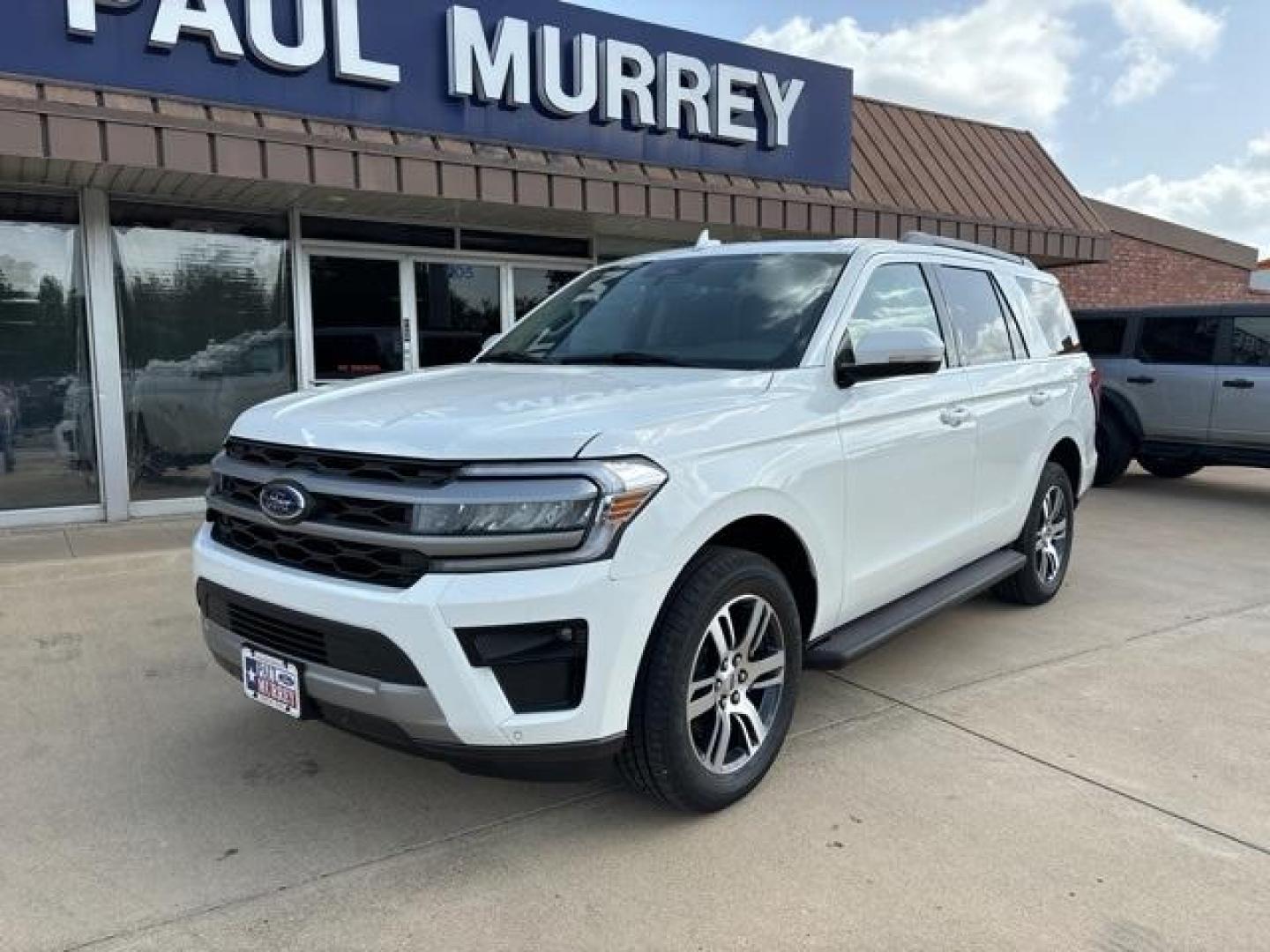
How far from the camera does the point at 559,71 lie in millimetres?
8055

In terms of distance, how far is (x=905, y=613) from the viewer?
154 inches

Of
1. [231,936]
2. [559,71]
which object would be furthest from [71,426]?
[231,936]

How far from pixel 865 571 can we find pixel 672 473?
1.24 meters

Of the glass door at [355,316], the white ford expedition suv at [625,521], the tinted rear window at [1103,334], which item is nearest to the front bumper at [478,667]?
the white ford expedition suv at [625,521]

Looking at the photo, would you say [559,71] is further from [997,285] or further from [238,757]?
[238,757]

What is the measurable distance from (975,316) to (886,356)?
1.63m

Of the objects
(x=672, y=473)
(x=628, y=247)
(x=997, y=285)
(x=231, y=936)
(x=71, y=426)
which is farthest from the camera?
(x=628, y=247)

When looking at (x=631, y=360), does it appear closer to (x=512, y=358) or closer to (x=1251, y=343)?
(x=512, y=358)

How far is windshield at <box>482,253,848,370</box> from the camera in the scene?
3602 millimetres

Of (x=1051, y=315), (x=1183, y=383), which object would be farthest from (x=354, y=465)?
(x=1183, y=383)

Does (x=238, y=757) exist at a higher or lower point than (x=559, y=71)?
→ lower

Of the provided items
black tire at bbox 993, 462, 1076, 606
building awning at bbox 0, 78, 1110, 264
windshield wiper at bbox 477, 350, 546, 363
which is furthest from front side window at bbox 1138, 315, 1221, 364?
windshield wiper at bbox 477, 350, 546, 363

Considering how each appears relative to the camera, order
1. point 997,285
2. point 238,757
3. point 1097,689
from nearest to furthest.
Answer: point 238,757, point 1097,689, point 997,285

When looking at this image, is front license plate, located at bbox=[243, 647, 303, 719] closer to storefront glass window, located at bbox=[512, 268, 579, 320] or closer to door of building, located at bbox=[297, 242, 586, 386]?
door of building, located at bbox=[297, 242, 586, 386]
